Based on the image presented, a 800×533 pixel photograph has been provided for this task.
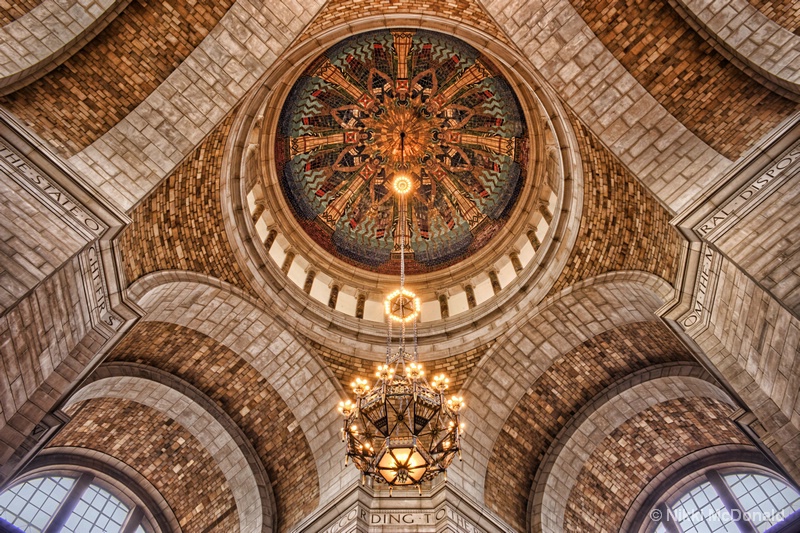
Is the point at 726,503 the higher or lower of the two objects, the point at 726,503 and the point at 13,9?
the lower

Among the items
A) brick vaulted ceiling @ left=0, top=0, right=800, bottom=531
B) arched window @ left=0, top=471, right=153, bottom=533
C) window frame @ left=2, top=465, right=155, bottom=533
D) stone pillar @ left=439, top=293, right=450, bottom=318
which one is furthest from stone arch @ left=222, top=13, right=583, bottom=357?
arched window @ left=0, top=471, right=153, bottom=533

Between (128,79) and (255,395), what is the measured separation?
5.83 meters

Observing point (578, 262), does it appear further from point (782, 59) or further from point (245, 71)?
point (245, 71)

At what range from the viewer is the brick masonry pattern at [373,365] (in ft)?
37.0

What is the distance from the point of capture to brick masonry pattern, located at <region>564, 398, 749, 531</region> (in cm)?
1125

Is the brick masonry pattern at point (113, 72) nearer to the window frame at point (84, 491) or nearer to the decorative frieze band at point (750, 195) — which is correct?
the window frame at point (84, 491)

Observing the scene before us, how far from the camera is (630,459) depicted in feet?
38.1

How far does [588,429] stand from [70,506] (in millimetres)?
9534

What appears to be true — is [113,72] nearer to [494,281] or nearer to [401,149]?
[401,149]

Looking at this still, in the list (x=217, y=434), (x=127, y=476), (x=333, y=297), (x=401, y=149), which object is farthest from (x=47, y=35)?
(x=401, y=149)

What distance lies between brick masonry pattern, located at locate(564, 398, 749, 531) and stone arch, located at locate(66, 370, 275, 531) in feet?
18.2

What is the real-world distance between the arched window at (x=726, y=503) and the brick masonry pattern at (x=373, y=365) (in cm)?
451

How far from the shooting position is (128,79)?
8219mm

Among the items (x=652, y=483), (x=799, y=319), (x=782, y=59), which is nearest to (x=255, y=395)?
(x=652, y=483)
